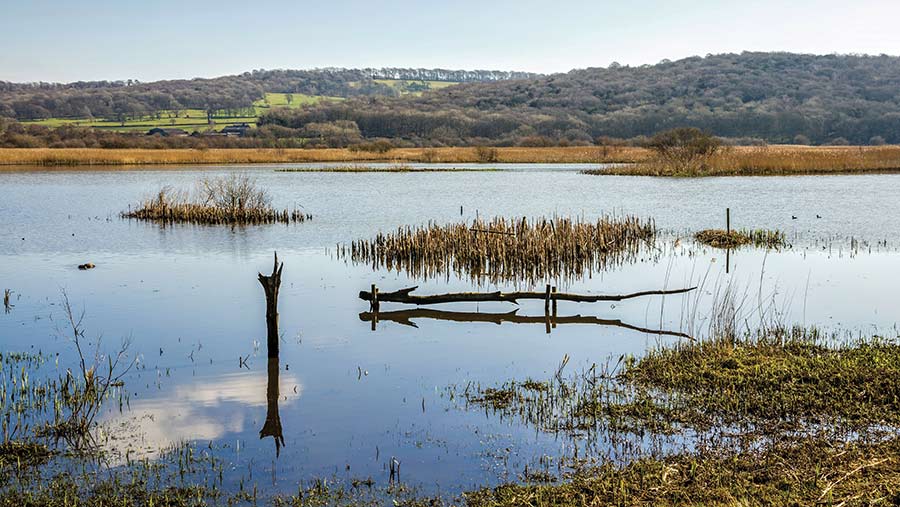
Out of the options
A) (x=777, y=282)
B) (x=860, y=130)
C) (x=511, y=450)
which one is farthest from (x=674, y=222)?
(x=860, y=130)

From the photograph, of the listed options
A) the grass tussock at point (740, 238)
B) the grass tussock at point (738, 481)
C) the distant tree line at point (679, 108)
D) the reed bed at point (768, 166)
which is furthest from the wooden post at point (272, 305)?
the distant tree line at point (679, 108)

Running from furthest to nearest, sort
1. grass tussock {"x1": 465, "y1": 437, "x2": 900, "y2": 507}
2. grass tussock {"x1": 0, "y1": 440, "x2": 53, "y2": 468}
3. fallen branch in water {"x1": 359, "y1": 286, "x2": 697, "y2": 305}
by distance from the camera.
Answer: fallen branch in water {"x1": 359, "y1": 286, "x2": 697, "y2": 305} < grass tussock {"x1": 0, "y1": 440, "x2": 53, "y2": 468} < grass tussock {"x1": 465, "y1": 437, "x2": 900, "y2": 507}

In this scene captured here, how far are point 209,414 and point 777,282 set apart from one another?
12.9 m

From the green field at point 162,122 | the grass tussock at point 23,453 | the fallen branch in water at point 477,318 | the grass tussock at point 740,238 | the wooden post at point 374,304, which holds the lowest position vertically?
the grass tussock at point 23,453

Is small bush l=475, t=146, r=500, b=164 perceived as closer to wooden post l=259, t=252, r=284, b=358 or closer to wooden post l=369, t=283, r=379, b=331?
wooden post l=369, t=283, r=379, b=331

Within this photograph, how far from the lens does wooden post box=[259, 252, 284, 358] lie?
1170cm

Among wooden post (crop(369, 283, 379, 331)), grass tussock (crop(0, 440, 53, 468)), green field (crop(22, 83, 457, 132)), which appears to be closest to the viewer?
grass tussock (crop(0, 440, 53, 468))

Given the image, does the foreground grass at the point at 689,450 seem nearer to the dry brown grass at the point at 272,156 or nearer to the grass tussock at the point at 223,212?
the grass tussock at the point at 223,212

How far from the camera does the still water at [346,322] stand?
8844 mm

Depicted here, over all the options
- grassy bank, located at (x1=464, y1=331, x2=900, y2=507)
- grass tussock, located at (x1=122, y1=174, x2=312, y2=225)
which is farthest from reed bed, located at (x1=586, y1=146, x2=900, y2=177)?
grassy bank, located at (x1=464, y1=331, x2=900, y2=507)

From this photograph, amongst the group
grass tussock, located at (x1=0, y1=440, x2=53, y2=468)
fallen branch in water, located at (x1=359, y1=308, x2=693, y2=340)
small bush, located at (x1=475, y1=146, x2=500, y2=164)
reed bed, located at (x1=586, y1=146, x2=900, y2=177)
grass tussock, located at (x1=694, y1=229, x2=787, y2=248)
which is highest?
small bush, located at (x1=475, y1=146, x2=500, y2=164)

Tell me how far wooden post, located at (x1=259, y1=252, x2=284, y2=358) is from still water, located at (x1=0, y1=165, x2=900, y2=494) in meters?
0.33

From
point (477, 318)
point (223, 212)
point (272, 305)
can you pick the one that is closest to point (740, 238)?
point (477, 318)

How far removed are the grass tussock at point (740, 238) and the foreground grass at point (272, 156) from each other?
4897cm
